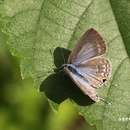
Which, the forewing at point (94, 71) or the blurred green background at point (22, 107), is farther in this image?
the blurred green background at point (22, 107)

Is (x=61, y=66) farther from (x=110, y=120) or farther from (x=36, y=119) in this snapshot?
(x=36, y=119)

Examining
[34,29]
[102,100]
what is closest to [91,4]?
[34,29]

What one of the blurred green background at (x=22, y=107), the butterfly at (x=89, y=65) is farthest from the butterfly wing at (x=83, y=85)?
the blurred green background at (x=22, y=107)

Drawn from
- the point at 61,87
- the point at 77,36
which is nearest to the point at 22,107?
the point at 61,87

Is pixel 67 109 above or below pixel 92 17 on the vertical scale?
below

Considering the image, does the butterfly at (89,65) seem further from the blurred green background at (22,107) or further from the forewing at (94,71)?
the blurred green background at (22,107)

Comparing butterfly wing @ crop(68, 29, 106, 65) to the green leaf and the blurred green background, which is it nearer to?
the green leaf

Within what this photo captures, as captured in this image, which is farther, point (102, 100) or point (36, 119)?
point (36, 119)
